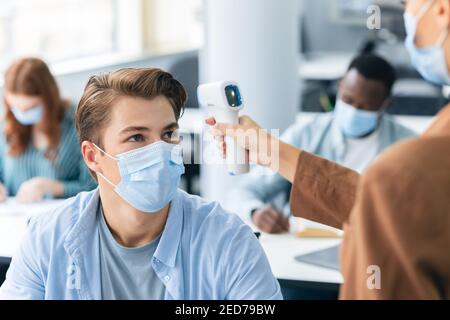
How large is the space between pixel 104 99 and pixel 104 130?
0.07m

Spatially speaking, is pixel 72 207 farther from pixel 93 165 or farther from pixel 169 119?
pixel 169 119

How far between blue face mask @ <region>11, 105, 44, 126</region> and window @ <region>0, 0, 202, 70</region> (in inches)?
40.6

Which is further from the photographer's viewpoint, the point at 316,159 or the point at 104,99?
the point at 104,99

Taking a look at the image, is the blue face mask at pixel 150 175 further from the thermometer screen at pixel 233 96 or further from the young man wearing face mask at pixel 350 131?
the young man wearing face mask at pixel 350 131

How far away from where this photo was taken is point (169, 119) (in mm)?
1527

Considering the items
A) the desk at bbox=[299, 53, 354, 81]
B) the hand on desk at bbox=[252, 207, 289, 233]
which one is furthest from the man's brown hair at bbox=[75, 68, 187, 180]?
the desk at bbox=[299, 53, 354, 81]

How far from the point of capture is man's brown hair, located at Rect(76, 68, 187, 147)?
5.01 ft

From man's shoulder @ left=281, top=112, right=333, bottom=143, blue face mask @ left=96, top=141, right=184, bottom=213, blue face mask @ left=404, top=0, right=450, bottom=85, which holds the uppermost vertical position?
blue face mask @ left=404, top=0, right=450, bottom=85

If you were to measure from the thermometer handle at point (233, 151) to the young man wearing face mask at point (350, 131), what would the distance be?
0.85 metres

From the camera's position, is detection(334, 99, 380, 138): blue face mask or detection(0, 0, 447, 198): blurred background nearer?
detection(334, 99, 380, 138): blue face mask

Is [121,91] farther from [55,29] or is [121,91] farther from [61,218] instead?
[55,29]

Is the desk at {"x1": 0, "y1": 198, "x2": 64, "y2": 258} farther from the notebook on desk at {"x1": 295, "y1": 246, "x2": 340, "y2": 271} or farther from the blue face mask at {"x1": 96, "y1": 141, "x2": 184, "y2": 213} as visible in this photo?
the notebook on desk at {"x1": 295, "y1": 246, "x2": 340, "y2": 271}

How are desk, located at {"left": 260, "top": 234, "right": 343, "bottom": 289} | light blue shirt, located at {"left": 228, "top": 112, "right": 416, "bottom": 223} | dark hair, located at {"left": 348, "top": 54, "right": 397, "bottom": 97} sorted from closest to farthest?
1. desk, located at {"left": 260, "top": 234, "right": 343, "bottom": 289}
2. light blue shirt, located at {"left": 228, "top": 112, "right": 416, "bottom": 223}
3. dark hair, located at {"left": 348, "top": 54, "right": 397, "bottom": 97}
